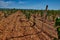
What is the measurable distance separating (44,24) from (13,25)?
6.51ft

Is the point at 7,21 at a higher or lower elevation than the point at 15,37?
higher

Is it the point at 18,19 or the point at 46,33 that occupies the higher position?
the point at 18,19

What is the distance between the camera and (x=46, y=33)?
488 inches

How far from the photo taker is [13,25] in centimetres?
1188

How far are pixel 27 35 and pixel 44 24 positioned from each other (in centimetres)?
151

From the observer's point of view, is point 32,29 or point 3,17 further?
point 3,17

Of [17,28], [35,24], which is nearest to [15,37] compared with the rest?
[17,28]

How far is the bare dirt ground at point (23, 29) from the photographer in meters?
11.6

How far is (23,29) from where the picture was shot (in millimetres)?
11781

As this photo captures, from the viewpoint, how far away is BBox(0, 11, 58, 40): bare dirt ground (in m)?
11.6

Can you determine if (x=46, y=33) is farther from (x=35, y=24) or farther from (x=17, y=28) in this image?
(x=17, y=28)

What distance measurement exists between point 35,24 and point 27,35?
3.27ft

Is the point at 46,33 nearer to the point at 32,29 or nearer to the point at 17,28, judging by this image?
the point at 32,29

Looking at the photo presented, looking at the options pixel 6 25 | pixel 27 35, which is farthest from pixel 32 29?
pixel 6 25
